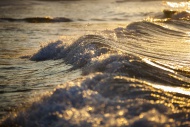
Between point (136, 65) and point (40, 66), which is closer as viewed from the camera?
point (136, 65)

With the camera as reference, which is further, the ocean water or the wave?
the wave

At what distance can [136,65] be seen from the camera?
767 centimetres

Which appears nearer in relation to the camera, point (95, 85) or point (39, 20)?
point (95, 85)

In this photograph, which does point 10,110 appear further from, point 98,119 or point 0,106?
point 98,119

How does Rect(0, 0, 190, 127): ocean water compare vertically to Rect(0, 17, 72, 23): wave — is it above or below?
above

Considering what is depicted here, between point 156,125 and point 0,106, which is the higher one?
point 156,125

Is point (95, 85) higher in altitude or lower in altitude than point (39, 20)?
higher

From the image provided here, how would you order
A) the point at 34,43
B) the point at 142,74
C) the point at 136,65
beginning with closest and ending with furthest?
the point at 142,74
the point at 136,65
the point at 34,43

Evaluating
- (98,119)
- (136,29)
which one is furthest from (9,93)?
(136,29)

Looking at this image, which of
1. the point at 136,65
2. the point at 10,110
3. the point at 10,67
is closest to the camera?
the point at 10,110

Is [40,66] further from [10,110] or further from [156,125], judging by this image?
[156,125]

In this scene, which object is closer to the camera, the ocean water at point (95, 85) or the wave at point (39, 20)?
the ocean water at point (95, 85)

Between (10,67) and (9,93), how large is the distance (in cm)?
284

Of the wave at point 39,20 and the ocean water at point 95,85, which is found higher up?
the ocean water at point 95,85
